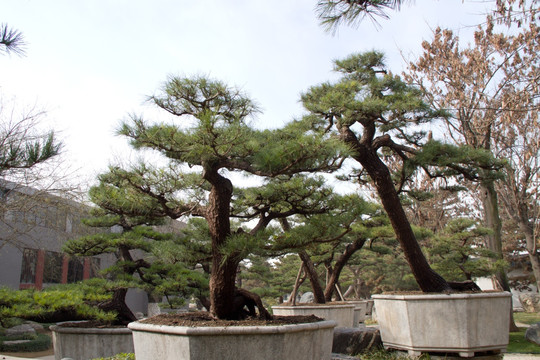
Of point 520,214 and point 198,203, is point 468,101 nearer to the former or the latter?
point 520,214

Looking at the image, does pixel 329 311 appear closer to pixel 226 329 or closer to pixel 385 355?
pixel 385 355

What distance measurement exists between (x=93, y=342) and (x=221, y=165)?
2461 millimetres

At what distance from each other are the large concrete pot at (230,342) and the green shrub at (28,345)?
634cm

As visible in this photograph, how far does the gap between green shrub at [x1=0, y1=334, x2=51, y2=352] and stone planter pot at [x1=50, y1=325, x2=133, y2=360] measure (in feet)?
13.5

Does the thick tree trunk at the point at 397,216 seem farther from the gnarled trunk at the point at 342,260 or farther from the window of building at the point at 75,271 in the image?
the window of building at the point at 75,271

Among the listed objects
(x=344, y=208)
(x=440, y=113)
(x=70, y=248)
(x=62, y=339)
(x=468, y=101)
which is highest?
(x=468, y=101)

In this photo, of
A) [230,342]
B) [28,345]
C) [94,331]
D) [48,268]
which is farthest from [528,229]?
[48,268]

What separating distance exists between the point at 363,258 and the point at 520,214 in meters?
5.56

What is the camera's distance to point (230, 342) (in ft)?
8.07

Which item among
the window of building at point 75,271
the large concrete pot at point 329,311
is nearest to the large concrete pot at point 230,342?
the large concrete pot at point 329,311

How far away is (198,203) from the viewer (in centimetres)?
351

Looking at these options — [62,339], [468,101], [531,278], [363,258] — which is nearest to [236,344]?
[62,339]

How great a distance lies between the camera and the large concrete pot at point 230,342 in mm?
2438

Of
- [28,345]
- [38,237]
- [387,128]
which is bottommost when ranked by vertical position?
[28,345]
